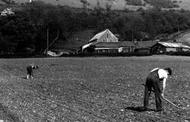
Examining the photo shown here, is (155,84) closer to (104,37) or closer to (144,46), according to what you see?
(144,46)

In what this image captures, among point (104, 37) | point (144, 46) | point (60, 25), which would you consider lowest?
point (144, 46)

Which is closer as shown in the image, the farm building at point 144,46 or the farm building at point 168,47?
the farm building at point 168,47

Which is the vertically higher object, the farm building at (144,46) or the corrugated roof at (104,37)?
the corrugated roof at (104,37)

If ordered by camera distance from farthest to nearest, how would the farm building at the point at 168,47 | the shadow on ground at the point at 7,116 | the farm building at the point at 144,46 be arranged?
the farm building at the point at 144,46, the farm building at the point at 168,47, the shadow on ground at the point at 7,116

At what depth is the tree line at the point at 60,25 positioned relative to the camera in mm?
113875

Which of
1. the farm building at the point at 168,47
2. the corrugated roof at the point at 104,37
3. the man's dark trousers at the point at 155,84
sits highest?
the corrugated roof at the point at 104,37

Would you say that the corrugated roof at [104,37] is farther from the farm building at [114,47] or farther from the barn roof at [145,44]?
the barn roof at [145,44]

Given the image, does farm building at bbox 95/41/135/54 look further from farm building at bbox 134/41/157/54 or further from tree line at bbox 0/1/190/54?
tree line at bbox 0/1/190/54

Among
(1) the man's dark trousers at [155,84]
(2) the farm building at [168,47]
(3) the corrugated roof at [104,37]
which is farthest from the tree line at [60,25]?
(1) the man's dark trousers at [155,84]

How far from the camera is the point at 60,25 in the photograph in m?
133

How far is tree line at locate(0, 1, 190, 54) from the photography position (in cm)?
11388

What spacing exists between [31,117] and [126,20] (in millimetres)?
172179

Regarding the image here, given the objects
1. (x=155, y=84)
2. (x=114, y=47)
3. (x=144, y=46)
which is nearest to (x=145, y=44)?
(x=144, y=46)

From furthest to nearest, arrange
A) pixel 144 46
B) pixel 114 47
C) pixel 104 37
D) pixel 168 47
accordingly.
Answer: pixel 104 37 < pixel 114 47 < pixel 144 46 < pixel 168 47
